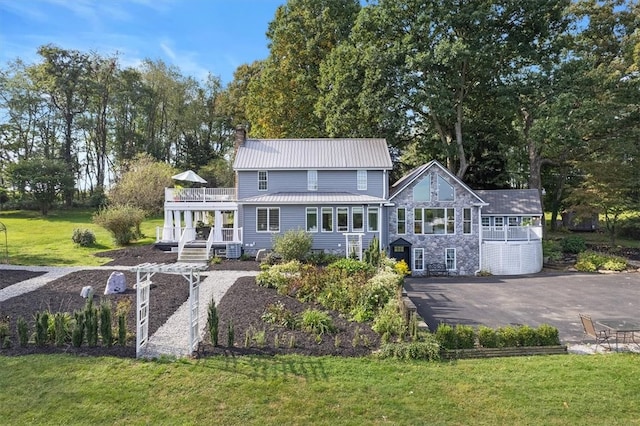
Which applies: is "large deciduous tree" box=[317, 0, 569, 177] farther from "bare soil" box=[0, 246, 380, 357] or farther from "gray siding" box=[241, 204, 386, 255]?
"bare soil" box=[0, 246, 380, 357]

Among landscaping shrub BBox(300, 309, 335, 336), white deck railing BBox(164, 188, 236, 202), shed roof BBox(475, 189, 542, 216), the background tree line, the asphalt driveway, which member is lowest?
the asphalt driveway

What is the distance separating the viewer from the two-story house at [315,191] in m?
22.1

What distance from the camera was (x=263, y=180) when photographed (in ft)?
76.1

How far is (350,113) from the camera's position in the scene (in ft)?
86.3

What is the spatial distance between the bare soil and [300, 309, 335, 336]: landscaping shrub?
0.60 ft

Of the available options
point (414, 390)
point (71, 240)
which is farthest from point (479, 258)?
point (71, 240)

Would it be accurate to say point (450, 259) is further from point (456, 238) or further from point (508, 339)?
point (508, 339)

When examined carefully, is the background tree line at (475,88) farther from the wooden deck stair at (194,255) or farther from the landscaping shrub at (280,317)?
the landscaping shrub at (280,317)

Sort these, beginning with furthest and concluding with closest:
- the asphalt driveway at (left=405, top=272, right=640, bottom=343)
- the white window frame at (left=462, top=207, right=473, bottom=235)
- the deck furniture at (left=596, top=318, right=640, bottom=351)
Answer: the white window frame at (left=462, top=207, right=473, bottom=235)
the asphalt driveway at (left=405, top=272, right=640, bottom=343)
the deck furniture at (left=596, top=318, right=640, bottom=351)

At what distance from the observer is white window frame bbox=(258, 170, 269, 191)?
75.9ft

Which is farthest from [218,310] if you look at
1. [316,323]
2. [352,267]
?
[352,267]

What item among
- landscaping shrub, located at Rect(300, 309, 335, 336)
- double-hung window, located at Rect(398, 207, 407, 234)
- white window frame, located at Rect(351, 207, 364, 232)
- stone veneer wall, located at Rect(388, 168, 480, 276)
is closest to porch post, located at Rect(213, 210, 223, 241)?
white window frame, located at Rect(351, 207, 364, 232)

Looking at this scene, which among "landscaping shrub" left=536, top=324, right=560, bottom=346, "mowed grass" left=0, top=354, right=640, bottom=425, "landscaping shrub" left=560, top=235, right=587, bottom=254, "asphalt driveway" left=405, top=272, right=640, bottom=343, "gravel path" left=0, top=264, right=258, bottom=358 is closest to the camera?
"mowed grass" left=0, top=354, right=640, bottom=425

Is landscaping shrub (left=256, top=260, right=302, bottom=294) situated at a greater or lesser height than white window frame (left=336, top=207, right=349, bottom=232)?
lesser
